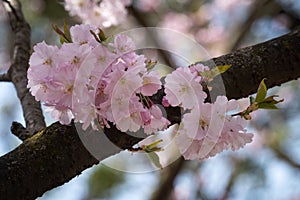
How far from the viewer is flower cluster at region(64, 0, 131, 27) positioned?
1643mm

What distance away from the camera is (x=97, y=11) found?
168 cm

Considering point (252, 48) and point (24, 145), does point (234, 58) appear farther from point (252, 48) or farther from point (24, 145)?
point (24, 145)

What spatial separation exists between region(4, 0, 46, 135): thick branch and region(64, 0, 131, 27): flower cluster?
0.96ft

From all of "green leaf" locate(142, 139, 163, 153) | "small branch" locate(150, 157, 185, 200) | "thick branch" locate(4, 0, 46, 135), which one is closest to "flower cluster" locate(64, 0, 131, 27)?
"thick branch" locate(4, 0, 46, 135)

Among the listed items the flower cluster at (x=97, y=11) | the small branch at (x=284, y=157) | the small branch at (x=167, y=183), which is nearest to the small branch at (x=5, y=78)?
the flower cluster at (x=97, y=11)

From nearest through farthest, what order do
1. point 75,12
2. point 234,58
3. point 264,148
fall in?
point 234,58
point 75,12
point 264,148

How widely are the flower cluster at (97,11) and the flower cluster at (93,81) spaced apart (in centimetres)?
89

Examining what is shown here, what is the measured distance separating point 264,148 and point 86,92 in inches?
93.5

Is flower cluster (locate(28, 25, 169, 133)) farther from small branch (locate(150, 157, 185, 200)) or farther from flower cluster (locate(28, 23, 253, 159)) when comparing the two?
small branch (locate(150, 157, 185, 200))

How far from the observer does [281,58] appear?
35.6 inches

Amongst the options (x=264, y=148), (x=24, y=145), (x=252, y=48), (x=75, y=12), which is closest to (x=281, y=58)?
(x=252, y=48)

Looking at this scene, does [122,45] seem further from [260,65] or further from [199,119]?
[260,65]

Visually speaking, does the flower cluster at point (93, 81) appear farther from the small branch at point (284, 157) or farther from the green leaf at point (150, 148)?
the small branch at point (284, 157)

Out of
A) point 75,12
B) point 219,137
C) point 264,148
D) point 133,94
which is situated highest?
point 75,12
